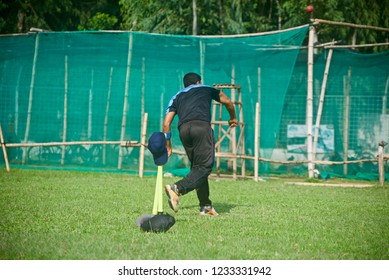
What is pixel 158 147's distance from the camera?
7.76m

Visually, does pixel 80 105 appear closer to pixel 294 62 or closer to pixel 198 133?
pixel 294 62

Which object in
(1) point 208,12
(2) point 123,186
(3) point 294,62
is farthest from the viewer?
(1) point 208,12

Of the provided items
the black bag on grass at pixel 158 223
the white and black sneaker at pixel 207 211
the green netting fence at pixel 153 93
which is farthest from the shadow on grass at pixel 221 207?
the green netting fence at pixel 153 93

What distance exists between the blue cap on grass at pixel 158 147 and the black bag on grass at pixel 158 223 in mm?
660

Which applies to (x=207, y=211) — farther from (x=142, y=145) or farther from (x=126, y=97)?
(x=126, y=97)

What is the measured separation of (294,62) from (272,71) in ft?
1.74

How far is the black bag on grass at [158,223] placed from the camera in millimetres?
7441

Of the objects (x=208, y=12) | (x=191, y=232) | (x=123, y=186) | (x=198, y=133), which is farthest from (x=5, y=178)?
(x=208, y=12)

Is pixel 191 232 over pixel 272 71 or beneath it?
beneath

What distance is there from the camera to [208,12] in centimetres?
2628

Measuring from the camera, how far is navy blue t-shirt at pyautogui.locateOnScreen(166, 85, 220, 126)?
8.96 meters

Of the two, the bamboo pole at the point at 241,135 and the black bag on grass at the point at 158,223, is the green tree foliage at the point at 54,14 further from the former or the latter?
the black bag on grass at the point at 158,223

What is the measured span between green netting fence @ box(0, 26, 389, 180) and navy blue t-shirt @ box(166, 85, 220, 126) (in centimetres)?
656

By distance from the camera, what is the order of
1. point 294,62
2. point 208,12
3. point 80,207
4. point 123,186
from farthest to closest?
point 208,12
point 294,62
point 123,186
point 80,207
